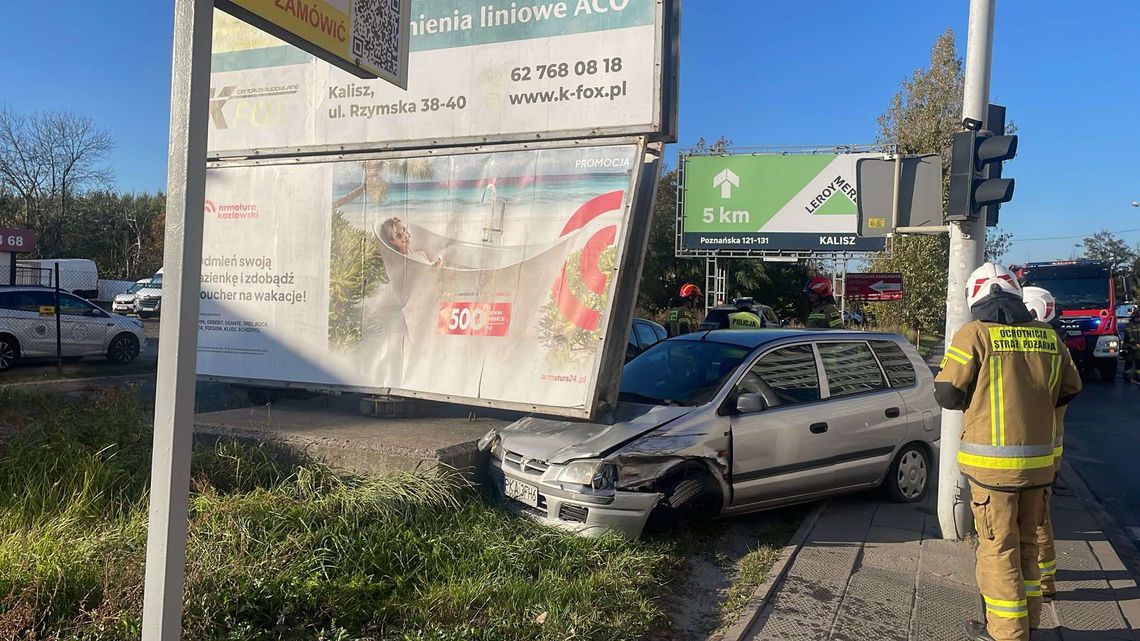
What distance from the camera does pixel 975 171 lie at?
5332mm

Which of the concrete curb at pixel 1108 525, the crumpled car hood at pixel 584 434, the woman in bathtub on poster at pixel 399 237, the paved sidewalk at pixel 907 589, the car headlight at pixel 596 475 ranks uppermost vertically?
A: the woman in bathtub on poster at pixel 399 237

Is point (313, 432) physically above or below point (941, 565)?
above

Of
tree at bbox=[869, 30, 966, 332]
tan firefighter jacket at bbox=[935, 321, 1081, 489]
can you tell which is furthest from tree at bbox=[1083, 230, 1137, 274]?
tan firefighter jacket at bbox=[935, 321, 1081, 489]

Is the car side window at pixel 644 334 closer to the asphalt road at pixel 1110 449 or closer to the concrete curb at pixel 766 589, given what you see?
the asphalt road at pixel 1110 449

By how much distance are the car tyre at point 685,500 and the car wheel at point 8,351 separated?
489 inches

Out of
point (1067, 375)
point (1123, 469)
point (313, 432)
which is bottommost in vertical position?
point (1123, 469)

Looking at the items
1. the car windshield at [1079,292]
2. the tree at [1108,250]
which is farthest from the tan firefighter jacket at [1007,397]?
the tree at [1108,250]

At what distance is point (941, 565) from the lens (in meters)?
4.95

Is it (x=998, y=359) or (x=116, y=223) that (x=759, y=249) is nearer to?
(x=998, y=359)

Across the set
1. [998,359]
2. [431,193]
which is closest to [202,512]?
[431,193]

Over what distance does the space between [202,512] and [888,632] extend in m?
3.73

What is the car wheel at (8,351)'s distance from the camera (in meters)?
12.7

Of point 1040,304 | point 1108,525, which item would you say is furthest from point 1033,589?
point 1108,525

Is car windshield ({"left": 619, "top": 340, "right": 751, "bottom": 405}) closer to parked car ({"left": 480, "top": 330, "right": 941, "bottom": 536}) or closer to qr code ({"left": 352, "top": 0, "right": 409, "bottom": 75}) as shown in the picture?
parked car ({"left": 480, "top": 330, "right": 941, "bottom": 536})
